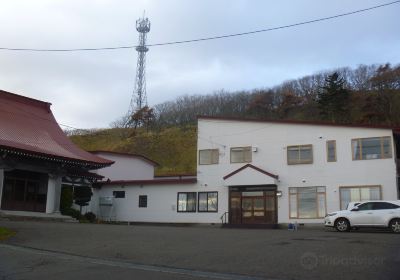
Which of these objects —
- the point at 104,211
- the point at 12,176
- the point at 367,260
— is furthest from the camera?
the point at 104,211

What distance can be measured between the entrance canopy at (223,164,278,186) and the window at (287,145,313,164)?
5.55 ft

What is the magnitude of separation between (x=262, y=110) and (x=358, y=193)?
4741 cm

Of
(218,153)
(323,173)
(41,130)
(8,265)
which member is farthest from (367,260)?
(41,130)

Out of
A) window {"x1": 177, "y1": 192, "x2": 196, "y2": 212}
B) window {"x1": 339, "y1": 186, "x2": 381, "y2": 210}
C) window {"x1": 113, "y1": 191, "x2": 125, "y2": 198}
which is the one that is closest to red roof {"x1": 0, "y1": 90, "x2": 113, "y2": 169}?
window {"x1": 113, "y1": 191, "x2": 125, "y2": 198}

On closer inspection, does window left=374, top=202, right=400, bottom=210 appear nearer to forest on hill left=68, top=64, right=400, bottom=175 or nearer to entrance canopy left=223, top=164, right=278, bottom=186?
entrance canopy left=223, top=164, right=278, bottom=186

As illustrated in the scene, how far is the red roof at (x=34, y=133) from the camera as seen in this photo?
93.1 feet

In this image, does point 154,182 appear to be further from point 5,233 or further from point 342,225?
point 5,233

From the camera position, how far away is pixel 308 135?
104ft

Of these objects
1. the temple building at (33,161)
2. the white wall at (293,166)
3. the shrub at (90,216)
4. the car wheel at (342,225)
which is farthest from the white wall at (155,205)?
the car wheel at (342,225)

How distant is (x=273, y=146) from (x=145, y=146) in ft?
149

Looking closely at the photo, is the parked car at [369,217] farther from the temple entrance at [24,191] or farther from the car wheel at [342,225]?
the temple entrance at [24,191]

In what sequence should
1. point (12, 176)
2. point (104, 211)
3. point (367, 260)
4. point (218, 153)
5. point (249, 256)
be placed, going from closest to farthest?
point (367, 260), point (249, 256), point (12, 176), point (218, 153), point (104, 211)

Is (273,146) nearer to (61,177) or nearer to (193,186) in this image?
(193,186)

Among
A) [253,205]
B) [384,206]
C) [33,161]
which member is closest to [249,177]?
[253,205]
